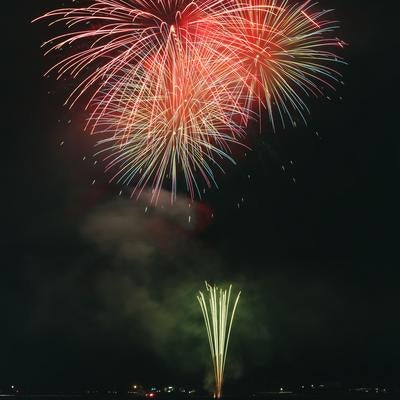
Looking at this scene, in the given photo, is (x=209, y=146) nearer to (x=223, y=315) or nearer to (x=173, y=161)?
(x=173, y=161)

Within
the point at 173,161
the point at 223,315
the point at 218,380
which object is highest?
the point at 173,161

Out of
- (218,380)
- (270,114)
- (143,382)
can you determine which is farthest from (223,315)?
(143,382)

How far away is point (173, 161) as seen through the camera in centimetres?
2039

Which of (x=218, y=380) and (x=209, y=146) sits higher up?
(x=209, y=146)

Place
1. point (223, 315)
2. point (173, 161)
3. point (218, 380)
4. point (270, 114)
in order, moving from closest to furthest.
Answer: point (270, 114)
point (173, 161)
point (223, 315)
point (218, 380)

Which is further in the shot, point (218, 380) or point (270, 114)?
point (218, 380)

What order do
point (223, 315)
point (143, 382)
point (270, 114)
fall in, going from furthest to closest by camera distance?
1. point (143, 382)
2. point (223, 315)
3. point (270, 114)

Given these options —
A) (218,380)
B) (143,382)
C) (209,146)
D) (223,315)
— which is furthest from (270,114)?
(143,382)

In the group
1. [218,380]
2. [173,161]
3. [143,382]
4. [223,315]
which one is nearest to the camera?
[173,161]

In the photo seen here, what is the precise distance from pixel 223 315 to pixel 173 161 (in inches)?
577

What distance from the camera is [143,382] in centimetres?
19325

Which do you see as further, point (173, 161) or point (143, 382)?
point (143, 382)

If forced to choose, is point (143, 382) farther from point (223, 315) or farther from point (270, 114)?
point (270, 114)

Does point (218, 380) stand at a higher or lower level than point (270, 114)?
lower
